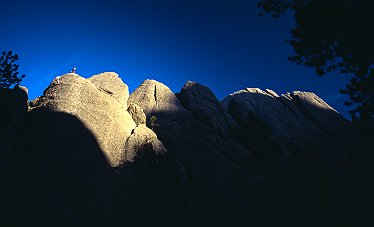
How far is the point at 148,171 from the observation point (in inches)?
1262

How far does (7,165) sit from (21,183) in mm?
4704

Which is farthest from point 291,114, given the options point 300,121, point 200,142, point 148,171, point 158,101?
point 148,171

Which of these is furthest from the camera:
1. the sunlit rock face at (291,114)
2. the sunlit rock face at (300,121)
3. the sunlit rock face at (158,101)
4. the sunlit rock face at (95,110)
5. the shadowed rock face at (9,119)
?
the sunlit rock face at (291,114)

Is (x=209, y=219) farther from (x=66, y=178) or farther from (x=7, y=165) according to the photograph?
(x=7, y=165)

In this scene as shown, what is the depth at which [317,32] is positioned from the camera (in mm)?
17125

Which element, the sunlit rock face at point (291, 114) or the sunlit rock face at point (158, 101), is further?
the sunlit rock face at point (291, 114)

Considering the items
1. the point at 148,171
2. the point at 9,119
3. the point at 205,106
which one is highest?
the point at 205,106

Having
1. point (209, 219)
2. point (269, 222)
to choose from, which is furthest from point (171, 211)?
point (269, 222)

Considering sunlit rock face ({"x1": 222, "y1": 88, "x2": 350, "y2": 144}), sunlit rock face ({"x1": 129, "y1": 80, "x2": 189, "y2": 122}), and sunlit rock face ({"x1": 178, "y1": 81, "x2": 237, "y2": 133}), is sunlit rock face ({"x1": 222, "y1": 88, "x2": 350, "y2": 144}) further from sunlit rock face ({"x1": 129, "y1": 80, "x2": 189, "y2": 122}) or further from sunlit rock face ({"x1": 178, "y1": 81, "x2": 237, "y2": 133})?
sunlit rock face ({"x1": 129, "y1": 80, "x2": 189, "y2": 122})

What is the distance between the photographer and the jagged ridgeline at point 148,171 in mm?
25297

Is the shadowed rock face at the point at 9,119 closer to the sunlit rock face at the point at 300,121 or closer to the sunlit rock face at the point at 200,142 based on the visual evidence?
the sunlit rock face at the point at 200,142

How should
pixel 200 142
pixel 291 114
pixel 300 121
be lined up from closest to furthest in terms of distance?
1. pixel 200 142
2. pixel 300 121
3. pixel 291 114

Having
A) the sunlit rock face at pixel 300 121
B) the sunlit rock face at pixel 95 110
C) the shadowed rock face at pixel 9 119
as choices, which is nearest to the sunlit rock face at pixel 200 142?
the sunlit rock face at pixel 300 121

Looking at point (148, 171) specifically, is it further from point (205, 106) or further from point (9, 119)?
point (205, 106)
